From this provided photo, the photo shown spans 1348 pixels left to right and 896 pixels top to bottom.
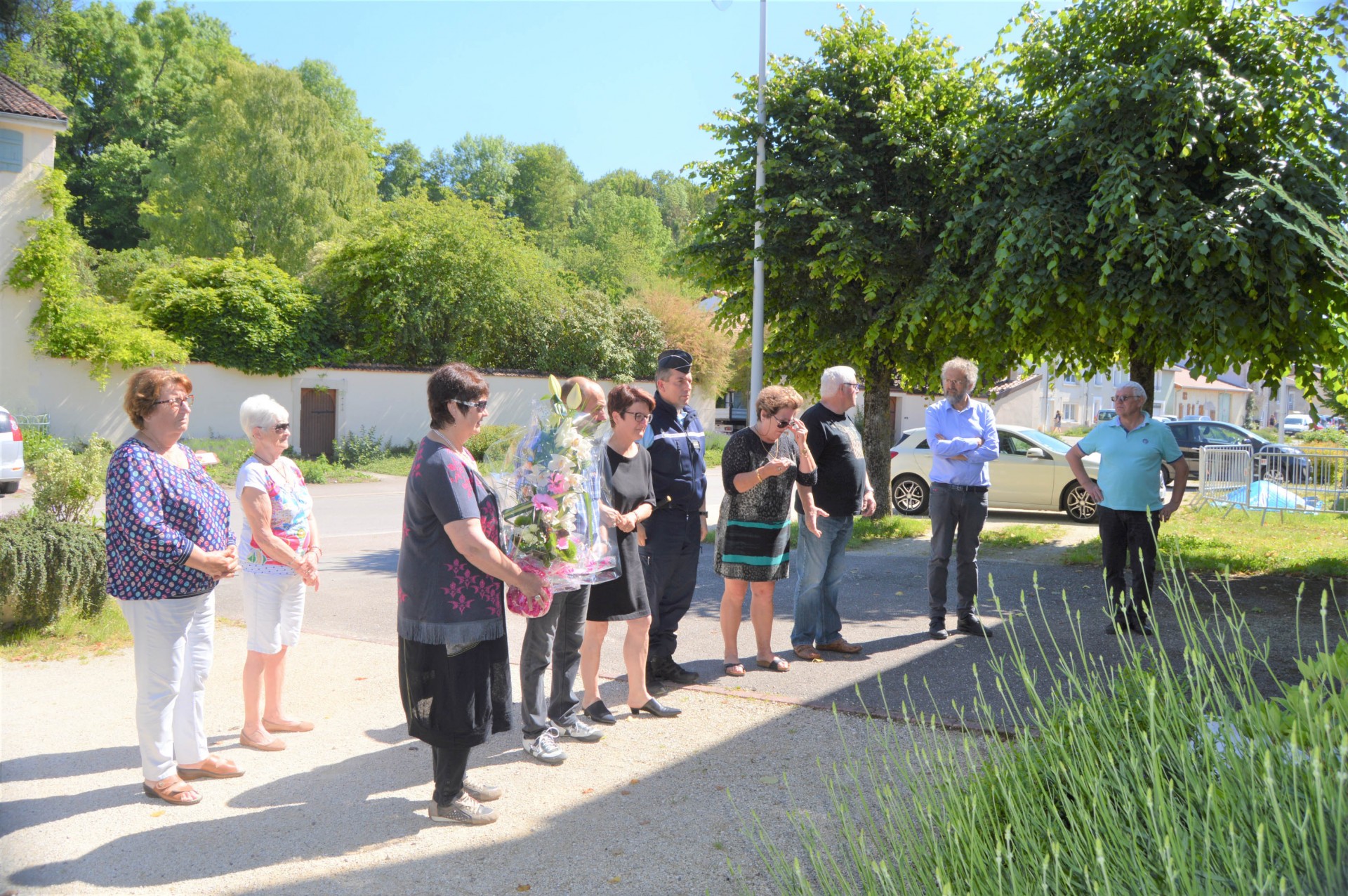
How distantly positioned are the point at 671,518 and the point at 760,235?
288 inches

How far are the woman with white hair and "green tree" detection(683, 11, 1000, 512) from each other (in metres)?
7.81

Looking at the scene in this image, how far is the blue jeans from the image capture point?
6.65 metres

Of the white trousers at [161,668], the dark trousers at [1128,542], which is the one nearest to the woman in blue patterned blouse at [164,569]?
the white trousers at [161,668]

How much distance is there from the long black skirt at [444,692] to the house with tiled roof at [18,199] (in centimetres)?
2404

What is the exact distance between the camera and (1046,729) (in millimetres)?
3242

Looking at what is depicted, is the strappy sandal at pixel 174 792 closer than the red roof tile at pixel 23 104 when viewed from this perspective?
Yes

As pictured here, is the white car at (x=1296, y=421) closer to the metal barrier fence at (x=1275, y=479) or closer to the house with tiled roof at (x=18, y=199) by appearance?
the metal barrier fence at (x=1275, y=479)

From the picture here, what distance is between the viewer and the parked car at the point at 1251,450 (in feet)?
43.7

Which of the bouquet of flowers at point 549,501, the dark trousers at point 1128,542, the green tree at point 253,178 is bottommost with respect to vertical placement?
the dark trousers at point 1128,542

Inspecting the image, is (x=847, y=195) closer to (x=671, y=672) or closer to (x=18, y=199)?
(x=671, y=672)

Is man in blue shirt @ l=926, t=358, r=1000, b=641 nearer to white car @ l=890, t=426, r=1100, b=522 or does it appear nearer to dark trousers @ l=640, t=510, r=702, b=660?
dark trousers @ l=640, t=510, r=702, b=660

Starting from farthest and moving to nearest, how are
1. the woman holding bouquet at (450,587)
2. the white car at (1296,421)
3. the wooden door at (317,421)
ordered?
the white car at (1296,421), the wooden door at (317,421), the woman holding bouquet at (450,587)

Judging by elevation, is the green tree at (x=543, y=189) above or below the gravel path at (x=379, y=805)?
above

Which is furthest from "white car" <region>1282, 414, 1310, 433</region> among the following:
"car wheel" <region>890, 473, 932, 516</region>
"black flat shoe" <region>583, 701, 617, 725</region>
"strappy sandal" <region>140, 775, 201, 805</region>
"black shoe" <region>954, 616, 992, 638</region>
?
"strappy sandal" <region>140, 775, 201, 805</region>
